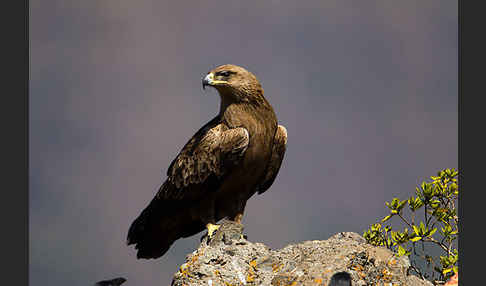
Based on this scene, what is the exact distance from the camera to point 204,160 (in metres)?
6.53

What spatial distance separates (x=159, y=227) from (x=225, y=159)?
1.22m

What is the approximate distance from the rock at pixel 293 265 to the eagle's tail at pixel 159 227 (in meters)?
1.14

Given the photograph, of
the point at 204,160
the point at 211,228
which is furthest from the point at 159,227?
the point at 204,160

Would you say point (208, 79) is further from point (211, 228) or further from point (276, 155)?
point (211, 228)

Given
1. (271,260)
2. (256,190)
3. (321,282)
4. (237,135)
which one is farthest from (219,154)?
(321,282)

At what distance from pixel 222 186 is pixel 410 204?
1977mm

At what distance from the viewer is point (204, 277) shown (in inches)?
217

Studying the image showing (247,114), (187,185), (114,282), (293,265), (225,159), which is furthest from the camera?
(187,185)

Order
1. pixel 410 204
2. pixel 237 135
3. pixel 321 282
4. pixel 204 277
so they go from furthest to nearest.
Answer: pixel 410 204, pixel 237 135, pixel 204 277, pixel 321 282

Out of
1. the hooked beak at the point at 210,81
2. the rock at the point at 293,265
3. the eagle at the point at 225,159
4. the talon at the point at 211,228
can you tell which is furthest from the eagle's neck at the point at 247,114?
the rock at the point at 293,265

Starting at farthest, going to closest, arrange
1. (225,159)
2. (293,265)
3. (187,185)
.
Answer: (187,185)
(225,159)
(293,265)

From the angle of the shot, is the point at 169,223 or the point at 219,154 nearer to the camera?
the point at 219,154

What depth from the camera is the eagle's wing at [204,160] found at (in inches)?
251

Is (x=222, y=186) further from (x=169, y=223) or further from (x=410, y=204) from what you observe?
(x=410, y=204)
